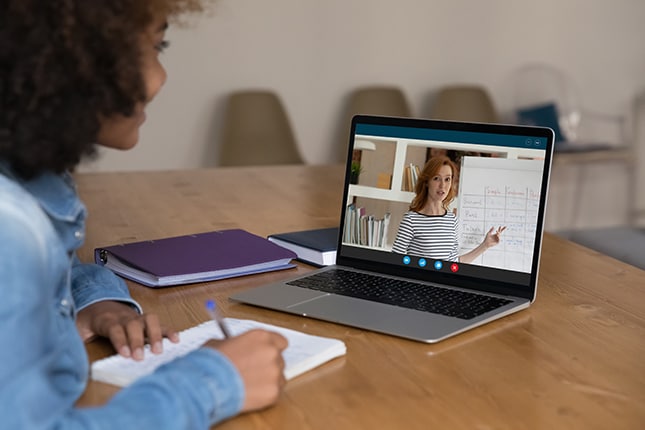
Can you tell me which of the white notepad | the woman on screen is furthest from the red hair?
→ the white notepad

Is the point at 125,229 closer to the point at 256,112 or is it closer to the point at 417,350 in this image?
the point at 417,350

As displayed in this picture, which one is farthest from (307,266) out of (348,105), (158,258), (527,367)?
(348,105)

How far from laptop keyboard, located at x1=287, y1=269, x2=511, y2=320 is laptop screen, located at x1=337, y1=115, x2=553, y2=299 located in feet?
0.11

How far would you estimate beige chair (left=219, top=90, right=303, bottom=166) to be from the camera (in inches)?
158

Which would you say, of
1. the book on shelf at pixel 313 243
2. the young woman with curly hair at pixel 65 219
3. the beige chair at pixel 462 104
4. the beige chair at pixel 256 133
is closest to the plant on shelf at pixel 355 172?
the book on shelf at pixel 313 243

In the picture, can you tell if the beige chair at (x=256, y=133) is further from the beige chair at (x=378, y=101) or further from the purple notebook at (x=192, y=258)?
the purple notebook at (x=192, y=258)

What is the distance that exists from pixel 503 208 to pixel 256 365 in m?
0.55

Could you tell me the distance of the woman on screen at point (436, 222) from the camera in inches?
53.4

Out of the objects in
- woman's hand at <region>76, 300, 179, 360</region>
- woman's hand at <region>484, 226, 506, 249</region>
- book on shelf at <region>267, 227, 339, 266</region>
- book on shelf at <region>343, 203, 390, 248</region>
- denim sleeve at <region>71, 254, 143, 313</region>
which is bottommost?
woman's hand at <region>76, 300, 179, 360</region>

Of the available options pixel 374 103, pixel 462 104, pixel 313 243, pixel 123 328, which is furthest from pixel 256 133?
pixel 123 328

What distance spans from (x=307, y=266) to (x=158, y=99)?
2.61 meters

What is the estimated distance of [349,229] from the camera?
57.9 inches

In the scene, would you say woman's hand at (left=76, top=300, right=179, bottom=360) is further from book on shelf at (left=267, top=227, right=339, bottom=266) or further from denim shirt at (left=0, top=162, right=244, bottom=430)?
book on shelf at (left=267, top=227, right=339, bottom=266)

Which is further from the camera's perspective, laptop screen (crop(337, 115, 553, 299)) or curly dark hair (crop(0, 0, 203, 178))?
laptop screen (crop(337, 115, 553, 299))
